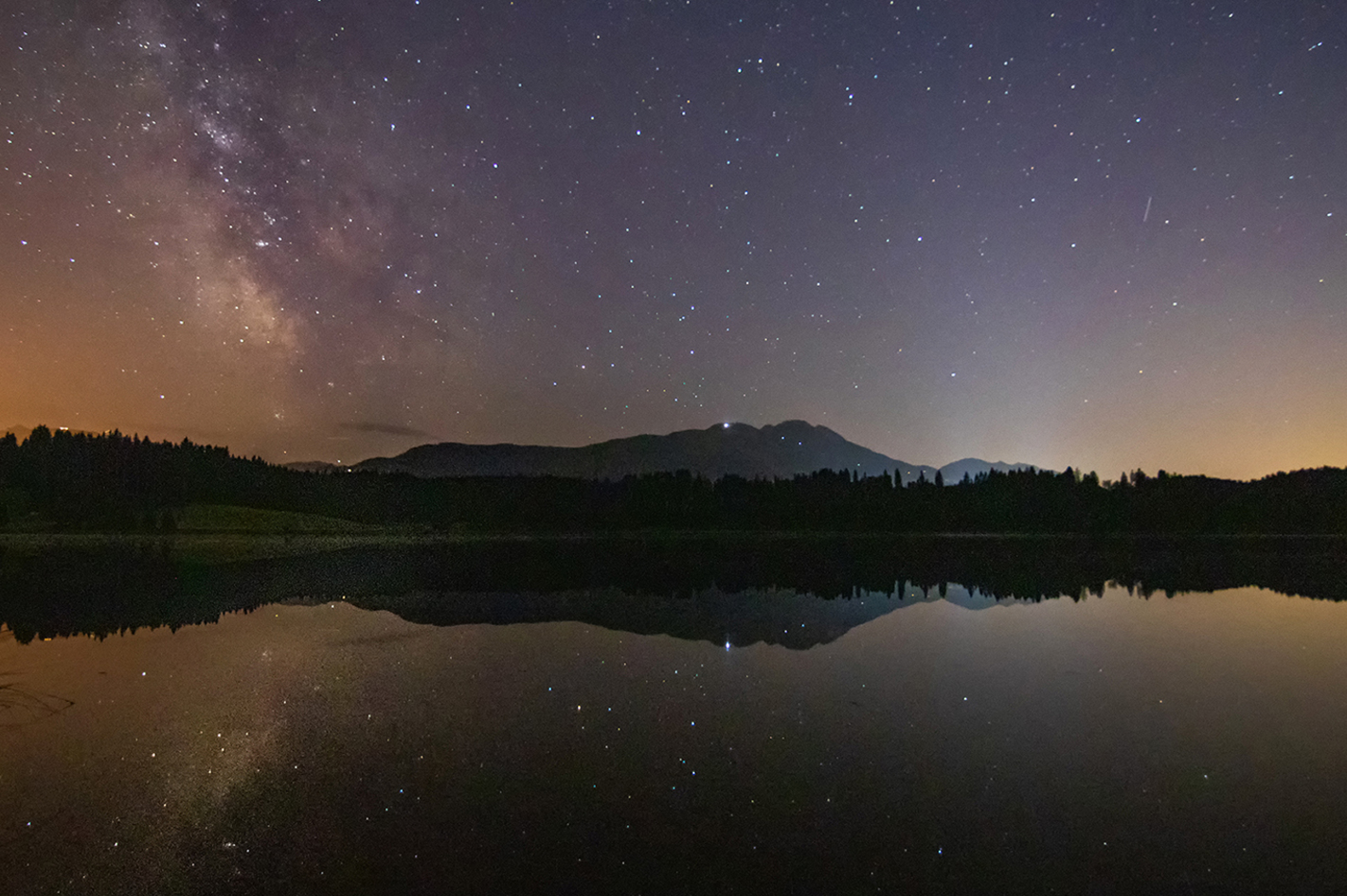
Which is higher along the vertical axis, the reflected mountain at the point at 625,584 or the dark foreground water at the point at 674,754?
the dark foreground water at the point at 674,754

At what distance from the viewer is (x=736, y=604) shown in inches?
1204

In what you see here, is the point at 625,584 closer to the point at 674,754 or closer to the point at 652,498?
the point at 674,754

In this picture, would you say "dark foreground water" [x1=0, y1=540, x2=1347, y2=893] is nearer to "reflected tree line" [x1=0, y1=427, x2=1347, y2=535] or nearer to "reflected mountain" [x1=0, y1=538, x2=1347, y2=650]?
"reflected mountain" [x1=0, y1=538, x2=1347, y2=650]

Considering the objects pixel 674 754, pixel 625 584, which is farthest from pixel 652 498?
pixel 674 754

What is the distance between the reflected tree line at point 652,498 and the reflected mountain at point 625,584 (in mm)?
52629

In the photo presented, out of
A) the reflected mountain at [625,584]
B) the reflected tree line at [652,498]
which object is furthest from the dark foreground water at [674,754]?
the reflected tree line at [652,498]

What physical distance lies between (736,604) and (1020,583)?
20.9 m

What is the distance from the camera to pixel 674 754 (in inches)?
439

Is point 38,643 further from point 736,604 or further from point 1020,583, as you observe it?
point 1020,583

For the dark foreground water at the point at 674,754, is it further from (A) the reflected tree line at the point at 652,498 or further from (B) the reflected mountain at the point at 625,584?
(A) the reflected tree line at the point at 652,498

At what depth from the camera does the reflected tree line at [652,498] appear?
369ft

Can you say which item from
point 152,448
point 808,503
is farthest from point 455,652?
point 152,448

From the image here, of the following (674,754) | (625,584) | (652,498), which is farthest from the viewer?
(652,498)

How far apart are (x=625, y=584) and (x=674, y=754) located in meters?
28.7
